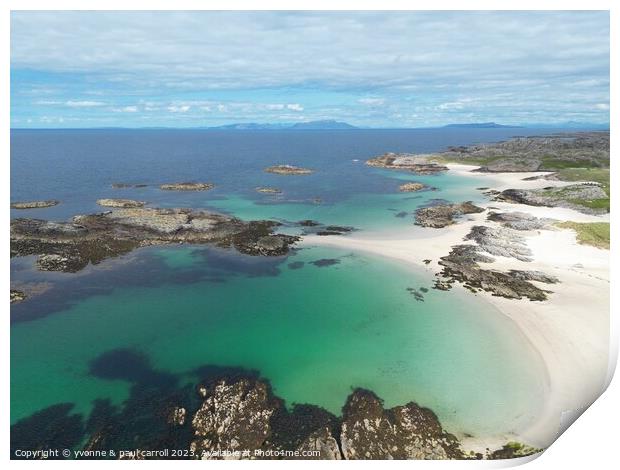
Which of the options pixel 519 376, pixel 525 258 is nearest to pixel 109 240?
pixel 519 376

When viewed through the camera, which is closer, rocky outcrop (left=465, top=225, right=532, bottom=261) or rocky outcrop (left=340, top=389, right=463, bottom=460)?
rocky outcrop (left=340, top=389, right=463, bottom=460)

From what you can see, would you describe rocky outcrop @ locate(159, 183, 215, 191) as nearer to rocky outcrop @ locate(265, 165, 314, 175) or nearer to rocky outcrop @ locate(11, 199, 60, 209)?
rocky outcrop @ locate(11, 199, 60, 209)

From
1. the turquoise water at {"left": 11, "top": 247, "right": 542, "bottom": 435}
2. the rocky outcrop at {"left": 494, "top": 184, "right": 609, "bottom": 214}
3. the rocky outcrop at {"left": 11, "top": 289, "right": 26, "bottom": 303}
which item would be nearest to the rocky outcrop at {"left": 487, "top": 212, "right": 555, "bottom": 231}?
the rocky outcrop at {"left": 494, "top": 184, "right": 609, "bottom": 214}

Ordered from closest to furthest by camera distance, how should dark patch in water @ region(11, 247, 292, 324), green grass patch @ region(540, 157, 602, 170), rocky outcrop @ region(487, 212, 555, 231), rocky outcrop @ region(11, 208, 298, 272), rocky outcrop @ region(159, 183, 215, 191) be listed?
dark patch in water @ region(11, 247, 292, 324) < rocky outcrop @ region(11, 208, 298, 272) < rocky outcrop @ region(487, 212, 555, 231) < rocky outcrop @ region(159, 183, 215, 191) < green grass patch @ region(540, 157, 602, 170)

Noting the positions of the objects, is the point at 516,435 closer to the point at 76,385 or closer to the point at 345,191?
the point at 76,385

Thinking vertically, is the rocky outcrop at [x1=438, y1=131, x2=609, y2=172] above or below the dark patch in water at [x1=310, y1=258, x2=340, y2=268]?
above

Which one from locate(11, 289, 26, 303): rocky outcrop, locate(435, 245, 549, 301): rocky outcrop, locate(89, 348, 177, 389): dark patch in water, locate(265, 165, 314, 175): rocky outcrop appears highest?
locate(265, 165, 314, 175): rocky outcrop

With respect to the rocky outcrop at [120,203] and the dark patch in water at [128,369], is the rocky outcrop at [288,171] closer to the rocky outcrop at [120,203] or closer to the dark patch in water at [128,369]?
the rocky outcrop at [120,203]

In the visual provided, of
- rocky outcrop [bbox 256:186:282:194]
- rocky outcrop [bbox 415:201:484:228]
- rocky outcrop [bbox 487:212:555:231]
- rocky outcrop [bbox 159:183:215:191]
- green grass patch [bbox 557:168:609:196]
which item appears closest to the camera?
rocky outcrop [bbox 487:212:555:231]

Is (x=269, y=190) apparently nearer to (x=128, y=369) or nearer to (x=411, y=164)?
(x=411, y=164)
